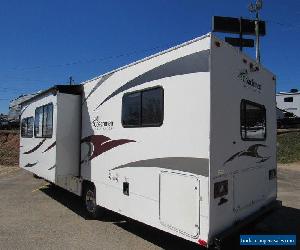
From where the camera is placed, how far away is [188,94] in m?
5.94

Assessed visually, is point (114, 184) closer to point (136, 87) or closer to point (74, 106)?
point (136, 87)

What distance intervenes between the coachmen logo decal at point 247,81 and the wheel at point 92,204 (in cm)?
411

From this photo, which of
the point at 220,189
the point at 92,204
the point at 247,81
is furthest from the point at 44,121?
the point at 220,189

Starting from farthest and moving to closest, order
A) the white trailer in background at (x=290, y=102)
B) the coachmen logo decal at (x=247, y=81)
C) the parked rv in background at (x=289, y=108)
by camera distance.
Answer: the white trailer in background at (x=290, y=102) < the parked rv in background at (x=289, y=108) < the coachmen logo decal at (x=247, y=81)

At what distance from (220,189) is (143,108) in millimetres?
2053

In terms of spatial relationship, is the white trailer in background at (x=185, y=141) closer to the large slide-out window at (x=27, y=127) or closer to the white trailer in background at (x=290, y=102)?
the large slide-out window at (x=27, y=127)

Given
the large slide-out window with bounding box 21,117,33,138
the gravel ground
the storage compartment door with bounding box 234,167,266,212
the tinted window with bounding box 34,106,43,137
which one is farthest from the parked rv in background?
the storage compartment door with bounding box 234,167,266,212

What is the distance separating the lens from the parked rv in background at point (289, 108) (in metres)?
38.2

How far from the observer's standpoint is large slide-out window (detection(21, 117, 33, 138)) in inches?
497

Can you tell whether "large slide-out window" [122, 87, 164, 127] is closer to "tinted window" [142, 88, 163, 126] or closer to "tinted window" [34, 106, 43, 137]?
"tinted window" [142, 88, 163, 126]

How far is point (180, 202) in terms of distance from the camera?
592cm

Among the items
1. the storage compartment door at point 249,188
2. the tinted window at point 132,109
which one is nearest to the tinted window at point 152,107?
the tinted window at point 132,109

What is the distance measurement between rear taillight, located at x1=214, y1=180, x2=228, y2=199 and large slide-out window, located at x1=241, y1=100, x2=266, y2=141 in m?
1.04

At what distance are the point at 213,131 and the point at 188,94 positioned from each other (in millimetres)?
711
